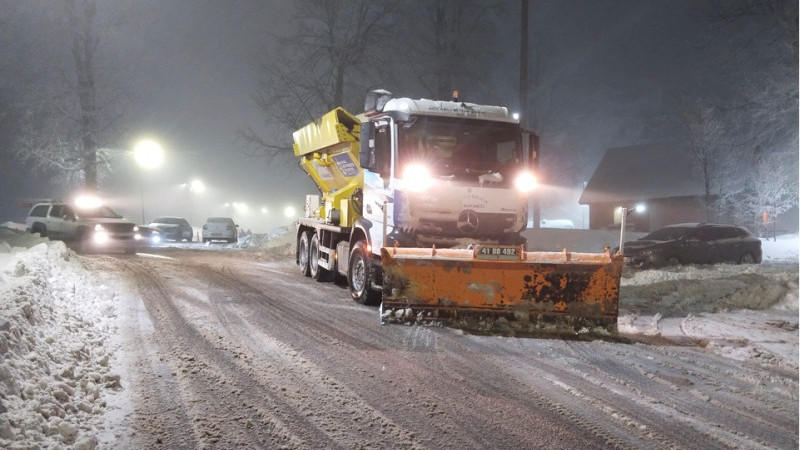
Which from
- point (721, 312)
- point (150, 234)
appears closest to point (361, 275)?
point (721, 312)

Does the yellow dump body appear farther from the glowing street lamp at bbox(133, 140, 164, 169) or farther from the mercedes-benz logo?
the glowing street lamp at bbox(133, 140, 164, 169)

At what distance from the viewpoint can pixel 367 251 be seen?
9039mm

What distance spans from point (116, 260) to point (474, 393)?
46.2 feet

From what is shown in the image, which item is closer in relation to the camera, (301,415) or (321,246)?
(301,415)

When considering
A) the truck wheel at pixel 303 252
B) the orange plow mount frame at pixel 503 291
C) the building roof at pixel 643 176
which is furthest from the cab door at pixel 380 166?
the building roof at pixel 643 176

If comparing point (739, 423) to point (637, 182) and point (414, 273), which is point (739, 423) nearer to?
point (414, 273)

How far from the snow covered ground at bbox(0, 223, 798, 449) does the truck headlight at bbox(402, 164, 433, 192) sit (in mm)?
3656

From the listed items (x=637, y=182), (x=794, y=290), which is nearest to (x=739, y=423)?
(x=794, y=290)

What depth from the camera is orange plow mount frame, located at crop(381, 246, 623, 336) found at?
732cm

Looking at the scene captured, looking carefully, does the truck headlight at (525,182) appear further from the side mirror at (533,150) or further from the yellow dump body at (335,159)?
the yellow dump body at (335,159)

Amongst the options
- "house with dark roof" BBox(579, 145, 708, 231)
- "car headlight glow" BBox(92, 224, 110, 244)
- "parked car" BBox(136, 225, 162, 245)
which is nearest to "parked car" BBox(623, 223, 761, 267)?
"car headlight glow" BBox(92, 224, 110, 244)

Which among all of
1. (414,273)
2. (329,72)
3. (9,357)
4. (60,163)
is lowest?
(9,357)

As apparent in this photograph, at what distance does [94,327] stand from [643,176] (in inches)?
1521

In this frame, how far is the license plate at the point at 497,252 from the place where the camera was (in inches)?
292
